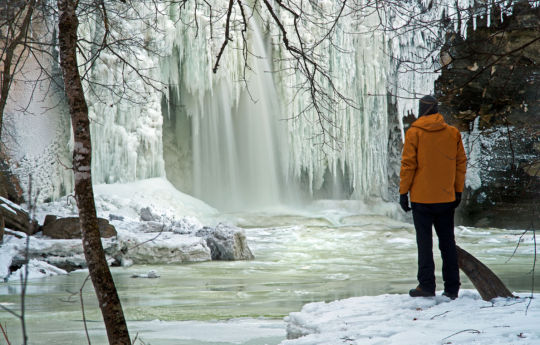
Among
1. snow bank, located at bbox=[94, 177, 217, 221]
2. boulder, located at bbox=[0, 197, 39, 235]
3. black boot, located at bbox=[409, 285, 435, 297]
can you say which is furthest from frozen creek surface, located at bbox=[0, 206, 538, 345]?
snow bank, located at bbox=[94, 177, 217, 221]

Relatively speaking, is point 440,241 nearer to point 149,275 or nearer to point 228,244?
point 149,275

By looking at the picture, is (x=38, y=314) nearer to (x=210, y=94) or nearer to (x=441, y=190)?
(x=441, y=190)

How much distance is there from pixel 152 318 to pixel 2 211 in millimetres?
6565

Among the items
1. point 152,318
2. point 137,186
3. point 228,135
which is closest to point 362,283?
point 152,318

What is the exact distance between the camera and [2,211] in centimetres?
1091

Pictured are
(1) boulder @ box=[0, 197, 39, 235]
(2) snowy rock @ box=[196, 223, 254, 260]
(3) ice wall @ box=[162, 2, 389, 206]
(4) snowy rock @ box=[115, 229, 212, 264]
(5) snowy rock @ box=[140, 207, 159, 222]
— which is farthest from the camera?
(3) ice wall @ box=[162, 2, 389, 206]

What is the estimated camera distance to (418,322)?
12.3 feet

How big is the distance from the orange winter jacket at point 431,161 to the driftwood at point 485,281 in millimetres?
514

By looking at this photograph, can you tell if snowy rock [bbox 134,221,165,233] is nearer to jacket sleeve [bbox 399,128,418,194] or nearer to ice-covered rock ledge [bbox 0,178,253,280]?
ice-covered rock ledge [bbox 0,178,253,280]

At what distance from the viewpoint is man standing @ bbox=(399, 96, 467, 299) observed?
14.2 feet

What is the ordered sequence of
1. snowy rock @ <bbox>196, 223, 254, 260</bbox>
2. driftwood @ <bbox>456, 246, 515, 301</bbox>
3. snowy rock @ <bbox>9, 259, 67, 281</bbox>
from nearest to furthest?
driftwood @ <bbox>456, 246, 515, 301</bbox>, snowy rock @ <bbox>9, 259, 67, 281</bbox>, snowy rock @ <bbox>196, 223, 254, 260</bbox>

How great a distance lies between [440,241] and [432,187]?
1.34 ft

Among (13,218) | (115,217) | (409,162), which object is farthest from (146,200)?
(409,162)

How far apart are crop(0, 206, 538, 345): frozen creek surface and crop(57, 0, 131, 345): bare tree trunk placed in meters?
0.27
